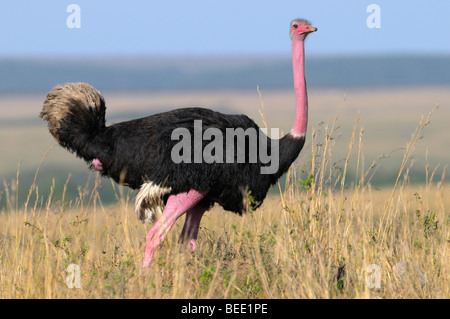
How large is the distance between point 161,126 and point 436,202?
3249 mm

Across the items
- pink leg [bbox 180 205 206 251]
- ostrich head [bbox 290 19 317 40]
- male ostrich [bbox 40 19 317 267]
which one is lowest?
pink leg [bbox 180 205 206 251]

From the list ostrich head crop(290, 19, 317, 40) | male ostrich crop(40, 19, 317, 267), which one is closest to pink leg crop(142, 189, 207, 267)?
male ostrich crop(40, 19, 317, 267)

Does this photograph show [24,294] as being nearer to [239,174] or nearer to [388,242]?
[239,174]

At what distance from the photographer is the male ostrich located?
6.93 metres

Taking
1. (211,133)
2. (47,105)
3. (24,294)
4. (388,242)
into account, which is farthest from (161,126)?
(388,242)

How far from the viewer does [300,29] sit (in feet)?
24.7

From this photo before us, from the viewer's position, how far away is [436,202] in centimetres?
833

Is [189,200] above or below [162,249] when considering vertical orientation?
above

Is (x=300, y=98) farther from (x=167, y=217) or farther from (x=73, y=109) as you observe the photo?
(x=73, y=109)

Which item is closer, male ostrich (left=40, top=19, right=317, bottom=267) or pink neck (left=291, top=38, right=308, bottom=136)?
male ostrich (left=40, top=19, right=317, bottom=267)

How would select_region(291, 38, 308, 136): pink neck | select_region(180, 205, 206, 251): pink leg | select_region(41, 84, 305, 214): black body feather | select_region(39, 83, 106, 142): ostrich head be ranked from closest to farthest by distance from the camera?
select_region(41, 84, 305, 214): black body feather < select_region(39, 83, 106, 142): ostrich head < select_region(291, 38, 308, 136): pink neck < select_region(180, 205, 206, 251): pink leg

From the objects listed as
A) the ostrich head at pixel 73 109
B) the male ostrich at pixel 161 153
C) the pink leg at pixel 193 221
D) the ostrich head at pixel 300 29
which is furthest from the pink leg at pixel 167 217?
the ostrich head at pixel 300 29

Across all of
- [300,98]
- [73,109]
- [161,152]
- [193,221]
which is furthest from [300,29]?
[73,109]

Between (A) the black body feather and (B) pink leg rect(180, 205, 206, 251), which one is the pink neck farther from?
(B) pink leg rect(180, 205, 206, 251)
